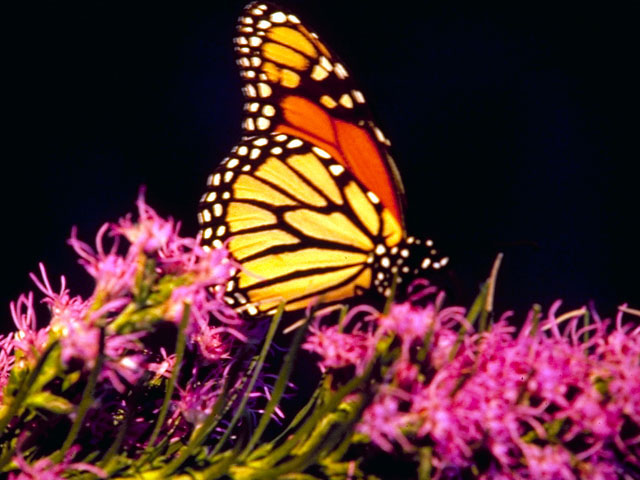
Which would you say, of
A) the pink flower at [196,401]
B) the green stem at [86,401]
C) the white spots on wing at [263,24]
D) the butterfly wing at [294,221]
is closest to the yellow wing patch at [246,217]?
the butterfly wing at [294,221]

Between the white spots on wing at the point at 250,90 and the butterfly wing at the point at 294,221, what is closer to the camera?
the butterfly wing at the point at 294,221

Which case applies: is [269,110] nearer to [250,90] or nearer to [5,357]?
[250,90]

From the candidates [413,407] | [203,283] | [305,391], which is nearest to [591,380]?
[413,407]

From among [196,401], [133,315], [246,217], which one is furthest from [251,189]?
[133,315]

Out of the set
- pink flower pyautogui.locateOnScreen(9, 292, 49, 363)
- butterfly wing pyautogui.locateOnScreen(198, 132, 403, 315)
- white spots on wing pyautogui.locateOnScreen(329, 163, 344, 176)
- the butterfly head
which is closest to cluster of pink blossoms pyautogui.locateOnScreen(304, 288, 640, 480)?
pink flower pyautogui.locateOnScreen(9, 292, 49, 363)

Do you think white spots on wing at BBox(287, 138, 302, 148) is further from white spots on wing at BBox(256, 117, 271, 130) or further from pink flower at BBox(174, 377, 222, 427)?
pink flower at BBox(174, 377, 222, 427)

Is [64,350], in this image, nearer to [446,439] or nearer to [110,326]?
[110,326]

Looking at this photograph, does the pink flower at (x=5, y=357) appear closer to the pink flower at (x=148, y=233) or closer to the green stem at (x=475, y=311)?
the pink flower at (x=148, y=233)
